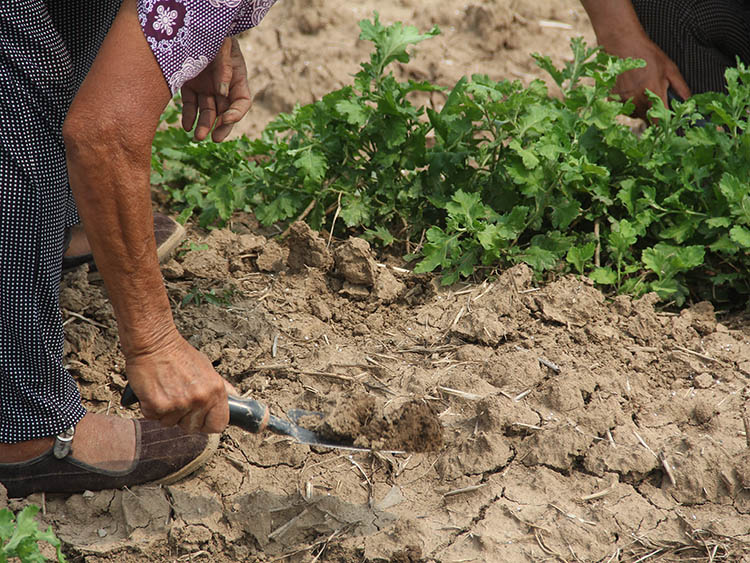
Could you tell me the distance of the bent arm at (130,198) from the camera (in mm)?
1905

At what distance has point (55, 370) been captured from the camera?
7.75 ft

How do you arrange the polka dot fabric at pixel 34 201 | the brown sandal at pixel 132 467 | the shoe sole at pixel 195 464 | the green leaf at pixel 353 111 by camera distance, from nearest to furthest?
the polka dot fabric at pixel 34 201
the brown sandal at pixel 132 467
the shoe sole at pixel 195 464
the green leaf at pixel 353 111

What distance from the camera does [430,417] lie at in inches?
104

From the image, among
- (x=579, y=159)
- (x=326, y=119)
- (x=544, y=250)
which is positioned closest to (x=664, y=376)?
(x=544, y=250)

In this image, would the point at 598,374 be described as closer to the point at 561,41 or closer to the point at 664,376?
the point at 664,376

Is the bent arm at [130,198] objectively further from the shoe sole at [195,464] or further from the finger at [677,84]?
the finger at [677,84]

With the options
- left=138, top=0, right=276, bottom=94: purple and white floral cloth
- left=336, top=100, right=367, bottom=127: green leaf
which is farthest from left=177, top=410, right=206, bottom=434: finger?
left=336, top=100, right=367, bottom=127: green leaf

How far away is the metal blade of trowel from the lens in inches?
93.8

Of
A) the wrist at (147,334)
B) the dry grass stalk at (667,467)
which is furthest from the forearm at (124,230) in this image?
the dry grass stalk at (667,467)

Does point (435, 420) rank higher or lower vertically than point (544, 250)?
lower

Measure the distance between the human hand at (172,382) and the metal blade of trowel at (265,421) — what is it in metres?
0.14

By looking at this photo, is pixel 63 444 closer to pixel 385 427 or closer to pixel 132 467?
pixel 132 467

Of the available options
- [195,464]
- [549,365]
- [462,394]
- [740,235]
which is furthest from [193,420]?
[740,235]

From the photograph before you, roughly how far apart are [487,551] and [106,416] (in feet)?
4.13
